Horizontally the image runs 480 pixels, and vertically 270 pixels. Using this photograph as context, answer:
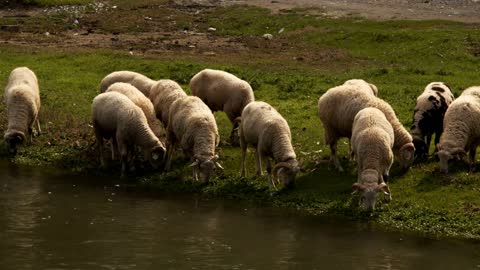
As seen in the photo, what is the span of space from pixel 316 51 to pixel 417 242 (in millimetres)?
20533

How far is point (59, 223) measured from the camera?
17875 mm

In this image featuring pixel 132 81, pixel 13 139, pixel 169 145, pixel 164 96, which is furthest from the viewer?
pixel 132 81

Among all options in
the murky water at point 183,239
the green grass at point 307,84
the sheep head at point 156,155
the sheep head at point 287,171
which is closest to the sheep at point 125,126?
the sheep head at point 156,155

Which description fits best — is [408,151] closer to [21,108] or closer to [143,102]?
[143,102]

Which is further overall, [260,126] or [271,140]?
[260,126]

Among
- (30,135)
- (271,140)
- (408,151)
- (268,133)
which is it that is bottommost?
(30,135)

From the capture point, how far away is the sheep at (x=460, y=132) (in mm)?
20516

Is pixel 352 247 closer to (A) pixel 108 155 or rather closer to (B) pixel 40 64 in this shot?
(A) pixel 108 155

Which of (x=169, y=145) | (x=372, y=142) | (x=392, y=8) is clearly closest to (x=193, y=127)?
(x=169, y=145)

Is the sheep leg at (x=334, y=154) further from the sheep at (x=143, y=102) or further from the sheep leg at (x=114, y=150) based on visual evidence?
the sheep leg at (x=114, y=150)

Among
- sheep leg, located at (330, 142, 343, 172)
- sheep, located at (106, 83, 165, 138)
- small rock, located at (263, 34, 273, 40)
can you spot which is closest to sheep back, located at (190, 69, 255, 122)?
sheep, located at (106, 83, 165, 138)

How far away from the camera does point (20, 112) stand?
24281 mm

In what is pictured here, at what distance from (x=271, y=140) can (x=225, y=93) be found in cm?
424

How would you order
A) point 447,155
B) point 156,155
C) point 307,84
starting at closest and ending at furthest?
point 447,155, point 156,155, point 307,84
